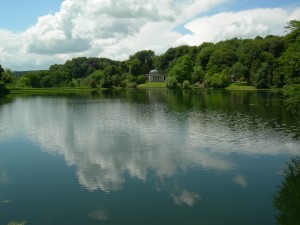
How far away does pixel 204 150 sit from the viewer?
2945cm

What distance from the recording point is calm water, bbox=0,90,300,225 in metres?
17.1

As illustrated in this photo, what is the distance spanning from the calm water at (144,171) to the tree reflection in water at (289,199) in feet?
1.41

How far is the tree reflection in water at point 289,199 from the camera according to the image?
54.2 feet

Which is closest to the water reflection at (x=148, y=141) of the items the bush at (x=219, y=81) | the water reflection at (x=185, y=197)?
the water reflection at (x=185, y=197)

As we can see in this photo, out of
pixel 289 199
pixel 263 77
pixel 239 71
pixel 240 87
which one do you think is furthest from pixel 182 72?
pixel 289 199

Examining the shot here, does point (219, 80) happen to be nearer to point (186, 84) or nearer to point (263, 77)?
point (186, 84)

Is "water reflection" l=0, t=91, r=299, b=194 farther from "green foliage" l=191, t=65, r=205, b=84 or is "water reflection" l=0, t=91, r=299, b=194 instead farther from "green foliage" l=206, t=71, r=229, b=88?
"green foliage" l=191, t=65, r=205, b=84

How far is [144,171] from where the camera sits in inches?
933

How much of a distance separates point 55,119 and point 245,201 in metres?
35.7

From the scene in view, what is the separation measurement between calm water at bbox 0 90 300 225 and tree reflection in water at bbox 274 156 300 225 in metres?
0.43

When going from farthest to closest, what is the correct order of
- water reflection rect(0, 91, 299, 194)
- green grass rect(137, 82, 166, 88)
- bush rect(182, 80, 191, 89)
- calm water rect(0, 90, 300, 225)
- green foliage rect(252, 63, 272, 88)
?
green grass rect(137, 82, 166, 88), bush rect(182, 80, 191, 89), green foliage rect(252, 63, 272, 88), water reflection rect(0, 91, 299, 194), calm water rect(0, 90, 300, 225)

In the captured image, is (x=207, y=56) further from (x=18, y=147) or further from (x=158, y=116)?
(x=18, y=147)

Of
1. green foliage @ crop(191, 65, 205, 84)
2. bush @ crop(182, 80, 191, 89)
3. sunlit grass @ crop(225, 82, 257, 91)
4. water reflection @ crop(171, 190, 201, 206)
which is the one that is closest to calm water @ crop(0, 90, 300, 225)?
water reflection @ crop(171, 190, 201, 206)

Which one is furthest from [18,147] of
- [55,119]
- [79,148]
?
[55,119]
